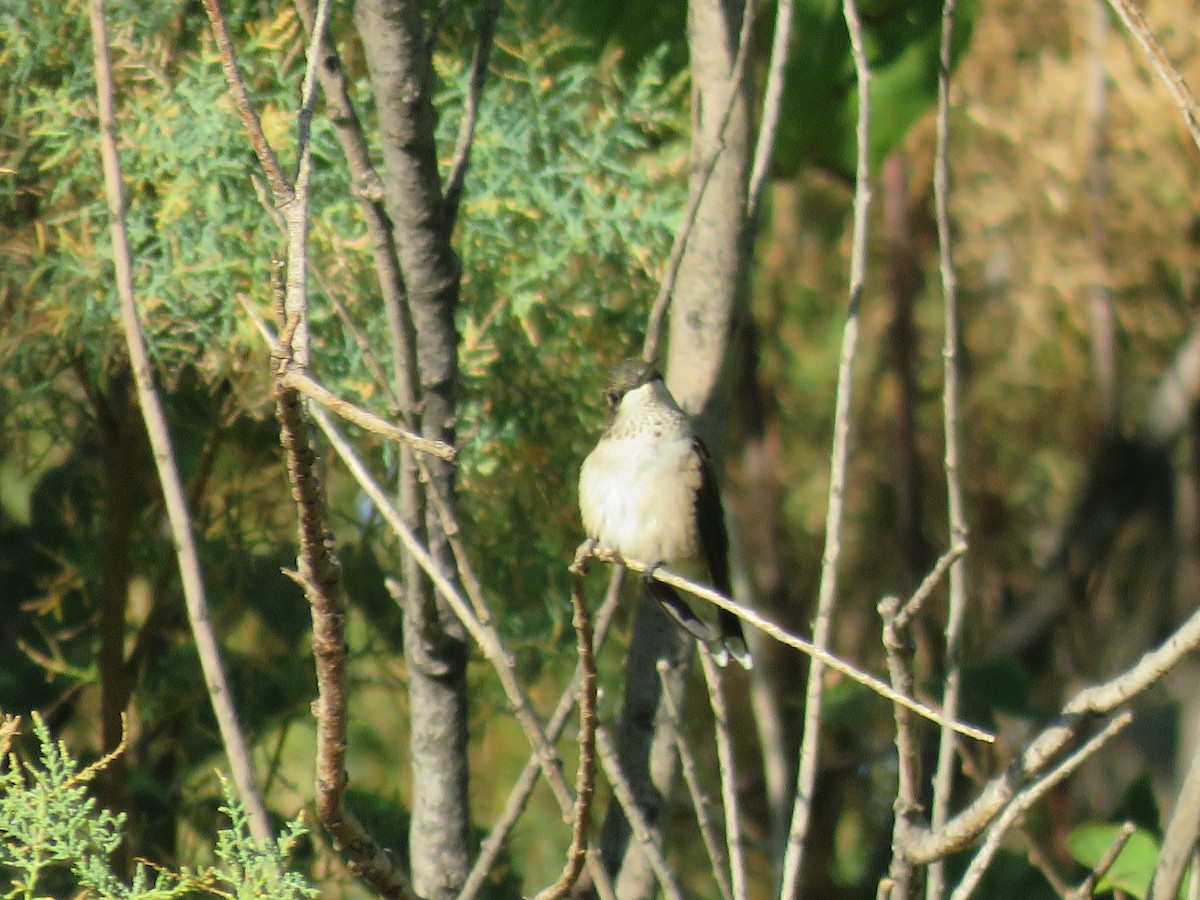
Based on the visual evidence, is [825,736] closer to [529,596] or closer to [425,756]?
[529,596]

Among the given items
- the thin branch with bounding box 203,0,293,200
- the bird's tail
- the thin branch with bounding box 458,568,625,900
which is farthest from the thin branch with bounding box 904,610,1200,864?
the bird's tail

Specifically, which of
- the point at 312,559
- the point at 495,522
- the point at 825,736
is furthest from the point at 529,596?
the point at 825,736

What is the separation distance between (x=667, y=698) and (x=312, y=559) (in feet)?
2.40

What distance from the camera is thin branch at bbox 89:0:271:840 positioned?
1.31 meters

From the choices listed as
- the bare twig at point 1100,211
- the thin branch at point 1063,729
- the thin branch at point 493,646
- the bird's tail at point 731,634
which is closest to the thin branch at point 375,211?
the thin branch at point 493,646

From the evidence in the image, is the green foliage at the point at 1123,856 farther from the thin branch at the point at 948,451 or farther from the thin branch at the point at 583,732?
the thin branch at the point at 583,732

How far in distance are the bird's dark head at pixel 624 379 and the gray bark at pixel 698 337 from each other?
7 centimetres

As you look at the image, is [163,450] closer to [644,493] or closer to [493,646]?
[493,646]

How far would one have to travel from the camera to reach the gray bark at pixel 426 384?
1566 mm

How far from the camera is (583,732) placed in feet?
3.93

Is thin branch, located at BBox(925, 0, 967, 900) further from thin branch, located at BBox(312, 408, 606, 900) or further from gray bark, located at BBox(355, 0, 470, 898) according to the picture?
gray bark, located at BBox(355, 0, 470, 898)

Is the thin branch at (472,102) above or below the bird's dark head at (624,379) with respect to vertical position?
above

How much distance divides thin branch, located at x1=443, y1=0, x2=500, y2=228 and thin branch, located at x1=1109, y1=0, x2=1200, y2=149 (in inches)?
27.2

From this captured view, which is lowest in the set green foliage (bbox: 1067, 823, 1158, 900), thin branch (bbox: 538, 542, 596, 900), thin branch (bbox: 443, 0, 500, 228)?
green foliage (bbox: 1067, 823, 1158, 900)
